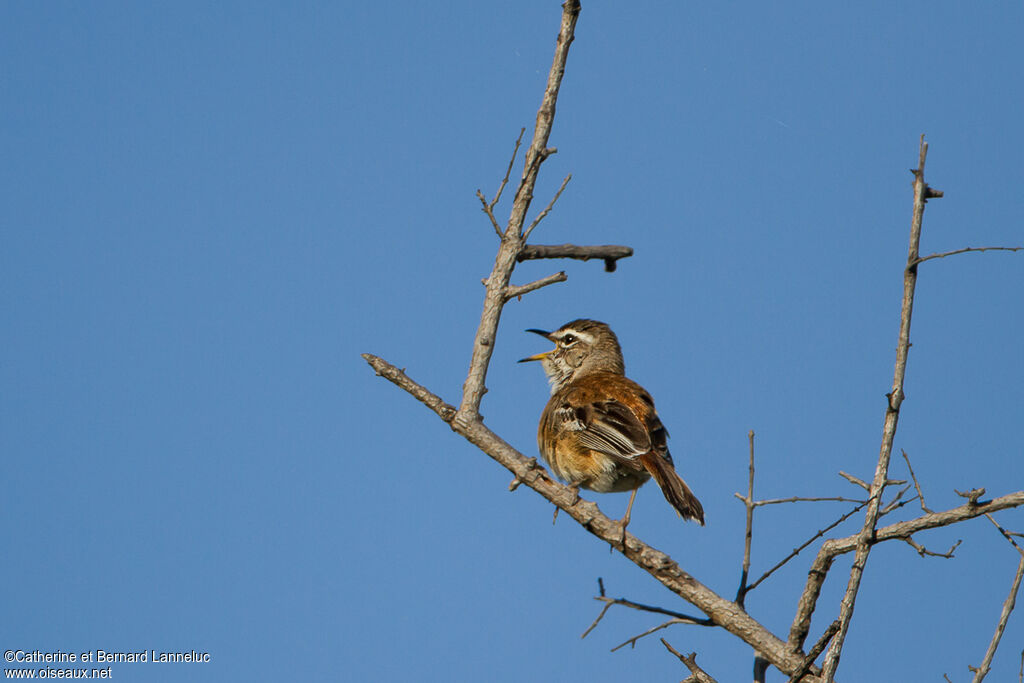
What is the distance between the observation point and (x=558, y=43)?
667 centimetres

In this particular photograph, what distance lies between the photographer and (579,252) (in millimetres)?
7434

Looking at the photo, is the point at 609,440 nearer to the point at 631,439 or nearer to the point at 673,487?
the point at 631,439

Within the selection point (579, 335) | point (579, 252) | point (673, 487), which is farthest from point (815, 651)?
point (579, 335)

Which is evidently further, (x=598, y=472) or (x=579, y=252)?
(x=598, y=472)

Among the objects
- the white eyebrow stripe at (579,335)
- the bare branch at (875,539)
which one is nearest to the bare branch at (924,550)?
the bare branch at (875,539)

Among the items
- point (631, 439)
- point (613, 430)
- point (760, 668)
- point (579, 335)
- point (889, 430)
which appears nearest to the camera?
point (889, 430)

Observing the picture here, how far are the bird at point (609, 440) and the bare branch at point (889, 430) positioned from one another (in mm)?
2340

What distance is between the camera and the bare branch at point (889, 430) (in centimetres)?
523

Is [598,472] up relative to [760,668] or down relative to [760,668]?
up

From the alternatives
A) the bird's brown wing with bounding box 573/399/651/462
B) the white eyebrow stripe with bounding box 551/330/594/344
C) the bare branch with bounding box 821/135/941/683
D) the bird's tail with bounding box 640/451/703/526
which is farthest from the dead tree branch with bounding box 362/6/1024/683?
the white eyebrow stripe with bounding box 551/330/594/344

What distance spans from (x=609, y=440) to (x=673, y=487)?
88 centimetres

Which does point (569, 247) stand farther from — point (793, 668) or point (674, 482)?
point (793, 668)

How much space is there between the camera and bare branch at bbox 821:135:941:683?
523cm

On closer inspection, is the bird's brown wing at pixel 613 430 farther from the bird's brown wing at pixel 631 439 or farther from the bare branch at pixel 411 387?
the bare branch at pixel 411 387
